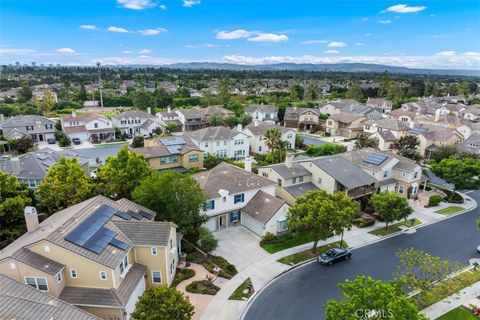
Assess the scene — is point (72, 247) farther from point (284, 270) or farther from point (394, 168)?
point (394, 168)

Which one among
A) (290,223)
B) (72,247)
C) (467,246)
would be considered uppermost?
(72,247)

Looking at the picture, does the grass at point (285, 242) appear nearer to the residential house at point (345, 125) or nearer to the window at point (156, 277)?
the window at point (156, 277)

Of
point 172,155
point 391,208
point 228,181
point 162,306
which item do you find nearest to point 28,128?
point 172,155

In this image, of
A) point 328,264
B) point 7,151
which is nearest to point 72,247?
point 328,264

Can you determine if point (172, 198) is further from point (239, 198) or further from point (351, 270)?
point (351, 270)

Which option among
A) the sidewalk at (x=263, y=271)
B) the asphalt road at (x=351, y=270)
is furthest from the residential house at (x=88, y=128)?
the asphalt road at (x=351, y=270)

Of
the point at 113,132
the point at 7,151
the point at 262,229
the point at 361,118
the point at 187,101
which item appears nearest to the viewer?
the point at 262,229
